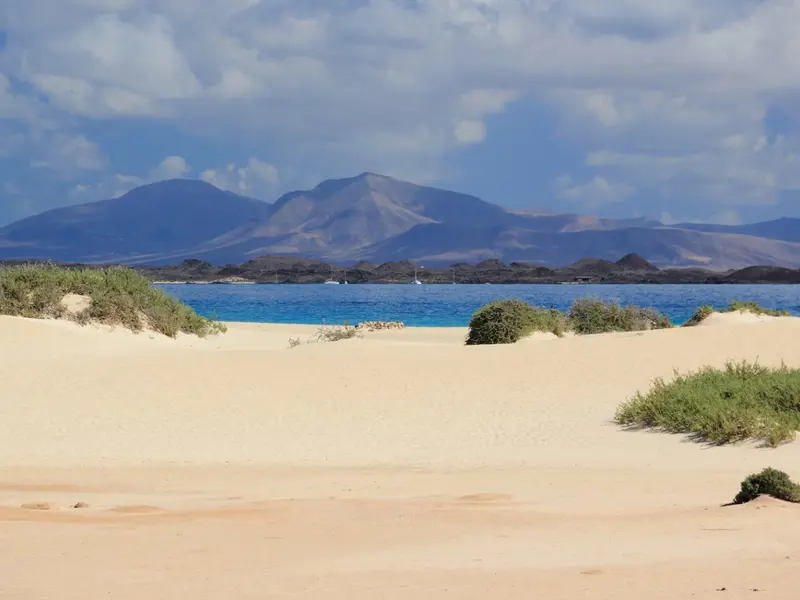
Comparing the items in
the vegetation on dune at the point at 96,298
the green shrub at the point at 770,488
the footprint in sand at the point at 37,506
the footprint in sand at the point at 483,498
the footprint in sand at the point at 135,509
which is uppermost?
the vegetation on dune at the point at 96,298

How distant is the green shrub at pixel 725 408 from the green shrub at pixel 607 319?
17.2 meters

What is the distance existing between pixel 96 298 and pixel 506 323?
37.2 feet

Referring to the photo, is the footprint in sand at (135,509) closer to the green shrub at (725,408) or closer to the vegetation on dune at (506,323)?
the green shrub at (725,408)

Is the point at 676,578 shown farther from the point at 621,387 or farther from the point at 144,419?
the point at 621,387

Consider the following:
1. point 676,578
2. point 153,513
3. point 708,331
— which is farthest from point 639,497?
point 708,331

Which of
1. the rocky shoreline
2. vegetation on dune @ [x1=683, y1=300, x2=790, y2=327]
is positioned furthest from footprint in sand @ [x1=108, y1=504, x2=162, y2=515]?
the rocky shoreline

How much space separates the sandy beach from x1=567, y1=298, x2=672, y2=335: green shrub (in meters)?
8.54

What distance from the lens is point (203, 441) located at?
15.6 metres

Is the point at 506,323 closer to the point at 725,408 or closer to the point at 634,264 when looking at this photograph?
the point at 725,408

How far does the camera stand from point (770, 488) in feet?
30.0

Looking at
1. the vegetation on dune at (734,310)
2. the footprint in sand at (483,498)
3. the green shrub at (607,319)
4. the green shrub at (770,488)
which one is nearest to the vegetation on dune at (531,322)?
the green shrub at (607,319)

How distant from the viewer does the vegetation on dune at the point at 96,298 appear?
28.9m

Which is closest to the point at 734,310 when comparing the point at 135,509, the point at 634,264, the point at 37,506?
the point at 135,509

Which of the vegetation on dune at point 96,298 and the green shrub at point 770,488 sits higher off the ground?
the vegetation on dune at point 96,298
